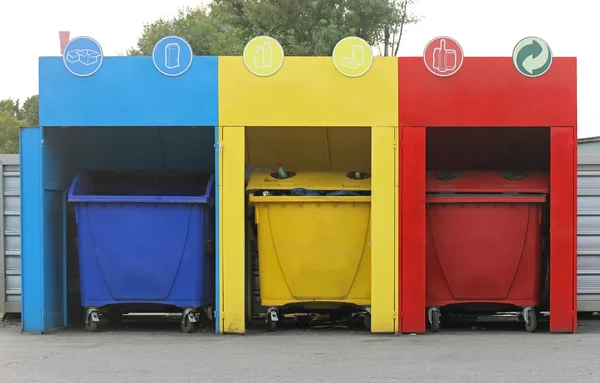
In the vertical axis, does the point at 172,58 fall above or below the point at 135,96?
above

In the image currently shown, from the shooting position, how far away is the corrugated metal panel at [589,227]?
8.91 meters

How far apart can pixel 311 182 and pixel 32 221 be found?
2782 mm

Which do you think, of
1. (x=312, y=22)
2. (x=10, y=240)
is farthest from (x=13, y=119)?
(x=10, y=240)

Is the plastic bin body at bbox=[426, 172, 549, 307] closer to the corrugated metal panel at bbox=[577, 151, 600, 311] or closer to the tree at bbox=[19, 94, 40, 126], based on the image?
the corrugated metal panel at bbox=[577, 151, 600, 311]

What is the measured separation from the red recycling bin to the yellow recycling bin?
2.27 ft

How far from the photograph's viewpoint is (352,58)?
25.1 ft

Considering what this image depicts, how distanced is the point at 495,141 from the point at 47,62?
4.92 m

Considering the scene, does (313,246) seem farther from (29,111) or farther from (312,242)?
(29,111)

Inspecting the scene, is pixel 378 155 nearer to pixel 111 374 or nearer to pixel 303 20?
pixel 111 374

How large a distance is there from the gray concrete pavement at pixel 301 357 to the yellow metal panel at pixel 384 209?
1.56ft

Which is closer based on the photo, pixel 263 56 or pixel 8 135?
pixel 263 56

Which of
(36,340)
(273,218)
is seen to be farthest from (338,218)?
(36,340)

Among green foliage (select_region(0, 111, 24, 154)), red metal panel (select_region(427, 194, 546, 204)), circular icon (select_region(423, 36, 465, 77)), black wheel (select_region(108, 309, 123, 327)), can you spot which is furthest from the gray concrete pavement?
green foliage (select_region(0, 111, 24, 154))

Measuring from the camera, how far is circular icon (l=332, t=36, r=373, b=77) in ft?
25.0
